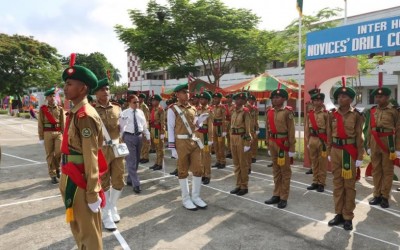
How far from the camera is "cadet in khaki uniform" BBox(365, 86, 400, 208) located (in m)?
5.97

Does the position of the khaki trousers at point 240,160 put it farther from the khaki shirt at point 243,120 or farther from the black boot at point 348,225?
the black boot at point 348,225

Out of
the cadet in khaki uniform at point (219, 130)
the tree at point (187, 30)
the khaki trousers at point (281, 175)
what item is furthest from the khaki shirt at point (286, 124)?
the tree at point (187, 30)

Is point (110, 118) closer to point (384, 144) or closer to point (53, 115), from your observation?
point (53, 115)

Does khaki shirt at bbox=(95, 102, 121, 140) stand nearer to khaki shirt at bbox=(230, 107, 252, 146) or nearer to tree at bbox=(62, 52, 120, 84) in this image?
khaki shirt at bbox=(230, 107, 252, 146)

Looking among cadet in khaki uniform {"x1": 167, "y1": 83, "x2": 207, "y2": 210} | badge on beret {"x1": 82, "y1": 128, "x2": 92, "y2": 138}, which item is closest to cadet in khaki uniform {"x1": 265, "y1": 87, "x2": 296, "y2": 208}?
cadet in khaki uniform {"x1": 167, "y1": 83, "x2": 207, "y2": 210}

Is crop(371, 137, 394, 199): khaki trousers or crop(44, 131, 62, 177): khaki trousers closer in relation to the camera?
crop(371, 137, 394, 199): khaki trousers

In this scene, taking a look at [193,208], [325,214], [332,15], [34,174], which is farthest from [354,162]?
[332,15]

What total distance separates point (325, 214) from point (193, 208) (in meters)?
2.24

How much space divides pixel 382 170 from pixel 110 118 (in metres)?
5.03

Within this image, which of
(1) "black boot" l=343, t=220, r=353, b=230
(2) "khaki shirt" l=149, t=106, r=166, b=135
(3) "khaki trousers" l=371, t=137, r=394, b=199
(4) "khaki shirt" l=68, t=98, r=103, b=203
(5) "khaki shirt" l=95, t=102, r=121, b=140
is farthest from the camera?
(2) "khaki shirt" l=149, t=106, r=166, b=135

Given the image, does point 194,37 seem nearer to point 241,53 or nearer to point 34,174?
point 241,53

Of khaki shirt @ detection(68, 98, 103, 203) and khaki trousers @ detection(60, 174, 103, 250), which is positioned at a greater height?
khaki shirt @ detection(68, 98, 103, 203)

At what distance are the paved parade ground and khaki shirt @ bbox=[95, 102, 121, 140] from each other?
1.40m

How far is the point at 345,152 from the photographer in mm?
4992
